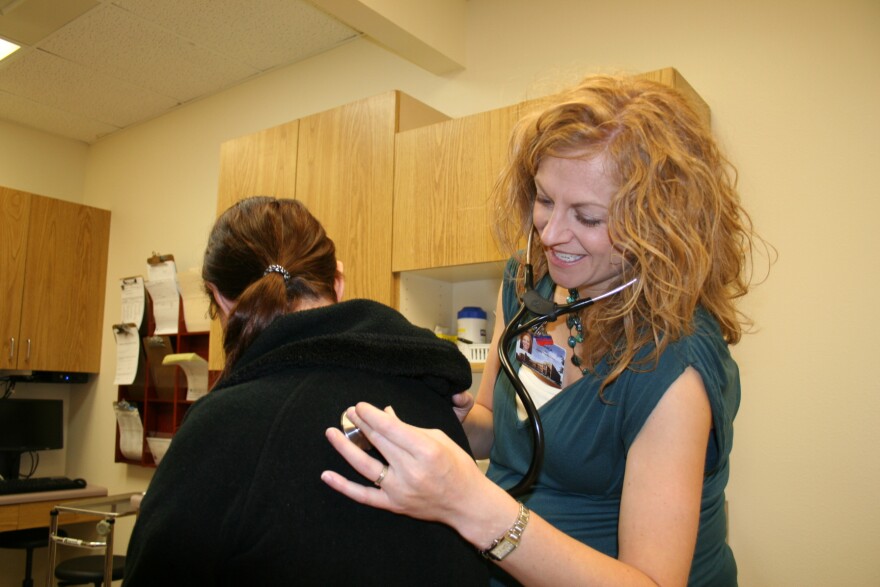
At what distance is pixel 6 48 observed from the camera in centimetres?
308

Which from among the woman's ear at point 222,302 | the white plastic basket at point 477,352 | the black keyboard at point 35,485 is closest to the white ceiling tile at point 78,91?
the black keyboard at point 35,485

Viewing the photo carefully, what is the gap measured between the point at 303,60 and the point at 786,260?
230 cm

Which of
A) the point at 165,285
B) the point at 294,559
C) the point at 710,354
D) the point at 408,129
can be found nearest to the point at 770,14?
the point at 408,129

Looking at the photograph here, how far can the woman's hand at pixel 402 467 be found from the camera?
718mm

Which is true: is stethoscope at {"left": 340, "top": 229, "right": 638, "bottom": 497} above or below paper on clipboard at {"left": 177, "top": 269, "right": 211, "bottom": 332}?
below

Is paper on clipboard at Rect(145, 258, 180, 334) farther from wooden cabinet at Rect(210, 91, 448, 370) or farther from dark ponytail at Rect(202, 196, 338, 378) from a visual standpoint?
dark ponytail at Rect(202, 196, 338, 378)

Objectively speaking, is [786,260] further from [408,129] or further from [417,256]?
[408,129]

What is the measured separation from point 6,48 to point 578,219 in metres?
3.12

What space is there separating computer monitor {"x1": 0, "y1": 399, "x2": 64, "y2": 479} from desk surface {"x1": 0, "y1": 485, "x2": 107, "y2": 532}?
1.43 ft

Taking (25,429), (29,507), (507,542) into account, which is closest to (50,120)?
(25,429)

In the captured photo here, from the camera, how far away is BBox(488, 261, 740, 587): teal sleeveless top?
3.08 ft

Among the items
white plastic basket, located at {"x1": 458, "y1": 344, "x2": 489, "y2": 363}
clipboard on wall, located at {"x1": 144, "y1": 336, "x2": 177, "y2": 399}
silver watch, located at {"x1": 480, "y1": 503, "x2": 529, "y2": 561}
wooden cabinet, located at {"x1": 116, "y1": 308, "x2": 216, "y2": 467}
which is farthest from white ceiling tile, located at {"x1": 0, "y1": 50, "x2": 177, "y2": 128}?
silver watch, located at {"x1": 480, "y1": 503, "x2": 529, "y2": 561}

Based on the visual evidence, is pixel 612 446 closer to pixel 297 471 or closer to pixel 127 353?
pixel 297 471

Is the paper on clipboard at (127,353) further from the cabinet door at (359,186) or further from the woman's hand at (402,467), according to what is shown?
the woman's hand at (402,467)
